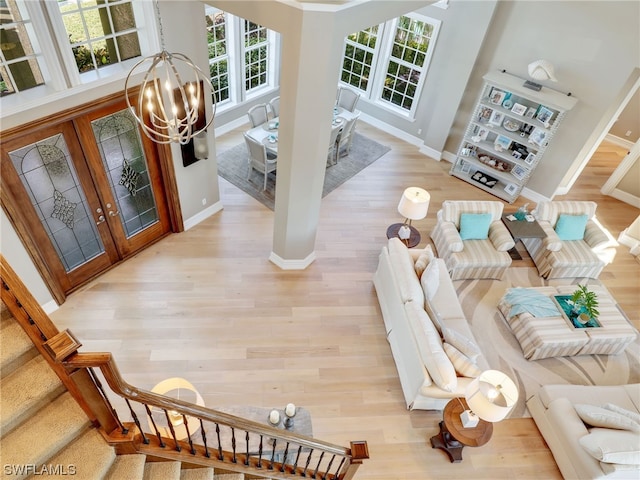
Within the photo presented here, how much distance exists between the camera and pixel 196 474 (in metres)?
2.94

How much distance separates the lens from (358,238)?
6422 mm

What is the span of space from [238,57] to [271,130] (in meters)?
1.65

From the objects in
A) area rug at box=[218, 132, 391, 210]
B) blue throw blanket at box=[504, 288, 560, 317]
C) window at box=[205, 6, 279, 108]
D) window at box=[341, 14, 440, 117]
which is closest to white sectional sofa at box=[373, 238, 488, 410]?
blue throw blanket at box=[504, 288, 560, 317]

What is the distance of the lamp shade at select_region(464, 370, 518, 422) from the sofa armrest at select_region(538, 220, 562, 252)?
119 inches

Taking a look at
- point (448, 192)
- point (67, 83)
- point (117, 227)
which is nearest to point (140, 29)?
point (67, 83)

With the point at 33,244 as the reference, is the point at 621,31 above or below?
above

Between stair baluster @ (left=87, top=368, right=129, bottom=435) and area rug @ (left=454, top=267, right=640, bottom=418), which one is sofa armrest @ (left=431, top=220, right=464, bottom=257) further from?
stair baluster @ (left=87, top=368, right=129, bottom=435)

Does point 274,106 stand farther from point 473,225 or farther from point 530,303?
point 530,303

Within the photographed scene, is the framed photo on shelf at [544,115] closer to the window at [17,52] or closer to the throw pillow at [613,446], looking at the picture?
the throw pillow at [613,446]

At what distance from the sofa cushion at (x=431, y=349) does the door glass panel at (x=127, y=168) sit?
11.5 ft

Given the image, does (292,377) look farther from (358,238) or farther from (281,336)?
(358,238)

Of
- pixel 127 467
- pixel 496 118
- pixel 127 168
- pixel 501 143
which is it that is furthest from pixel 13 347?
pixel 501 143

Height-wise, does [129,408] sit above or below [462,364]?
above

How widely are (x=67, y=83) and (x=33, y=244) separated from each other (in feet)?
5.35
